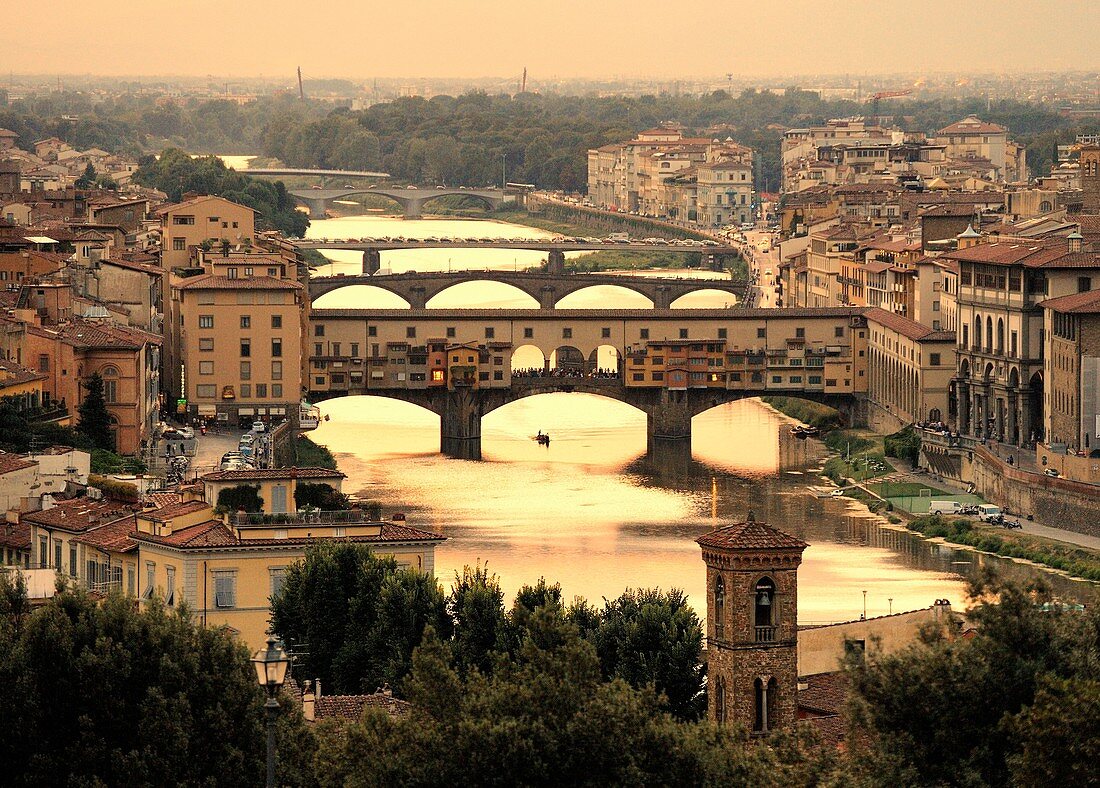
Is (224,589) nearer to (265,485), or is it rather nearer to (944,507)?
(265,485)

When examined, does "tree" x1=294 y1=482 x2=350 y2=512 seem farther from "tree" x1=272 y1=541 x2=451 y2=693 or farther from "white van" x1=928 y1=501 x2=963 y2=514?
"white van" x1=928 y1=501 x2=963 y2=514

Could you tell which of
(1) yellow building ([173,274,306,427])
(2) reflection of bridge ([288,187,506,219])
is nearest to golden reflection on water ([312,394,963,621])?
(1) yellow building ([173,274,306,427])

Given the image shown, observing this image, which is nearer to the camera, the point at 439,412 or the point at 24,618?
the point at 24,618

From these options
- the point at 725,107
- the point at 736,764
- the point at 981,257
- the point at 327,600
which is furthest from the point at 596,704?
the point at 725,107

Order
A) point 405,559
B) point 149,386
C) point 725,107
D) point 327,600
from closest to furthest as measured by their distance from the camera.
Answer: point 327,600 < point 405,559 < point 149,386 < point 725,107

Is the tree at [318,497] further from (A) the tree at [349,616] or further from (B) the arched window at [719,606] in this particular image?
(B) the arched window at [719,606]

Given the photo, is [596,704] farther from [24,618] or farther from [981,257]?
[981,257]

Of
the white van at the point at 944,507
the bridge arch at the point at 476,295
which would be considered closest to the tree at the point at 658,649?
the white van at the point at 944,507
